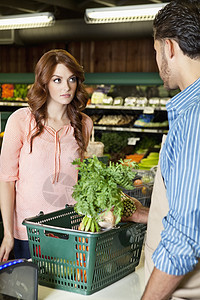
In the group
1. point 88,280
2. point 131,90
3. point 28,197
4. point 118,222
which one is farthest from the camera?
point 131,90

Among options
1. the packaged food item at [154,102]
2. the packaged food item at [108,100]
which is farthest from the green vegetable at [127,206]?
the packaged food item at [108,100]

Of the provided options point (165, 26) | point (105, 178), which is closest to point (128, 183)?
point (105, 178)

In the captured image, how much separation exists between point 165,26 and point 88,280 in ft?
3.29

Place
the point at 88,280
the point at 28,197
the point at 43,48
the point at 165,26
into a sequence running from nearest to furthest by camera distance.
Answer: the point at 165,26
the point at 88,280
the point at 28,197
the point at 43,48

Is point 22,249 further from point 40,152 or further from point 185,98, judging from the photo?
point 185,98

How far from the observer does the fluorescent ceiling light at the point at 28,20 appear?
6617 millimetres

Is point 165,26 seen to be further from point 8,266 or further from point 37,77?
point 37,77

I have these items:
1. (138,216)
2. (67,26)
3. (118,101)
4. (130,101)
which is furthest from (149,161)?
(138,216)

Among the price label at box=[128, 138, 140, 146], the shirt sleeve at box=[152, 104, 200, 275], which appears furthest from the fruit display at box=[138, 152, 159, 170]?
the shirt sleeve at box=[152, 104, 200, 275]

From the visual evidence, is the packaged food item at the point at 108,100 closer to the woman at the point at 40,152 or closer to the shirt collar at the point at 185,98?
the woman at the point at 40,152

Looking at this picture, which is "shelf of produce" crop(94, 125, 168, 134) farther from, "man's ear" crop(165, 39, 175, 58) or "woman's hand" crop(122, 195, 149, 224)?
"man's ear" crop(165, 39, 175, 58)

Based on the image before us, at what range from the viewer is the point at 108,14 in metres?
6.13

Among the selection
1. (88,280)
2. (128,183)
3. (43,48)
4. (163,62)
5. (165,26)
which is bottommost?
(88,280)

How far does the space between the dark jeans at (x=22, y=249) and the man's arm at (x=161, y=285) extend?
5.07 ft
